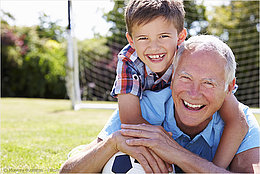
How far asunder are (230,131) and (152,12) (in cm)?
118

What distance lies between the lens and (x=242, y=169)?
2.30 m

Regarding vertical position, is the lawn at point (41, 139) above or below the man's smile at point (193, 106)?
below

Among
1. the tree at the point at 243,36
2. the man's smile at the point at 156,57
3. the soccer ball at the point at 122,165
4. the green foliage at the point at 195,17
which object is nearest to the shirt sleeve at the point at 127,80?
the man's smile at the point at 156,57

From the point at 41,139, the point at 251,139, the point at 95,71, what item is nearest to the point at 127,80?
the point at 251,139

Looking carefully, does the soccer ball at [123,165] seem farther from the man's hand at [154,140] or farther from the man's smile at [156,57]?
the man's smile at [156,57]

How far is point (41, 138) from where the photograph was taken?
4.81 meters

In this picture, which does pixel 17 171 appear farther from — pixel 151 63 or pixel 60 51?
pixel 60 51

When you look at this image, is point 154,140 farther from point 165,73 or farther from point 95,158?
point 165,73

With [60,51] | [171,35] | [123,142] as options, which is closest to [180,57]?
[171,35]

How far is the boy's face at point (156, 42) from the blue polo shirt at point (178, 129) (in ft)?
1.14

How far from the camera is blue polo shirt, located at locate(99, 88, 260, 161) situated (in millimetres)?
2506

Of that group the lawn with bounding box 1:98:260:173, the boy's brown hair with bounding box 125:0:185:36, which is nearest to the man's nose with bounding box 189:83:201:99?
the boy's brown hair with bounding box 125:0:185:36

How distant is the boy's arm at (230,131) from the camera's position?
2.34 metres

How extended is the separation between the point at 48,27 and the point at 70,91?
893 centimetres
